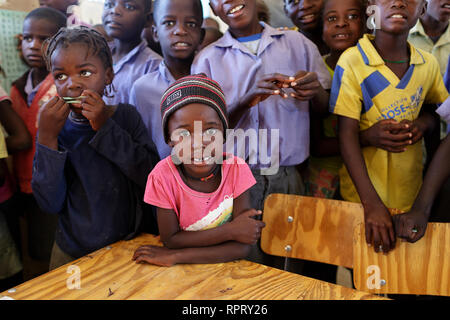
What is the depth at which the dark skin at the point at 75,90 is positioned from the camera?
1211 millimetres

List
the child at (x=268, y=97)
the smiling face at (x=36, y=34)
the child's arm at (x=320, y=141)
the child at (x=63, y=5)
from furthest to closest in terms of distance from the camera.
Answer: the child at (x=63, y=5) → the smiling face at (x=36, y=34) → the child's arm at (x=320, y=141) → the child at (x=268, y=97)

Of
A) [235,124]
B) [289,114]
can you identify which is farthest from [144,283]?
[289,114]

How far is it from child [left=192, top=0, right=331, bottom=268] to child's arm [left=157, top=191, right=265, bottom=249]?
0.49 metres

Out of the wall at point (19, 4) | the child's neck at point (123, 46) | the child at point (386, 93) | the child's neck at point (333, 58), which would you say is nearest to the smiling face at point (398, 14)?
the child at point (386, 93)

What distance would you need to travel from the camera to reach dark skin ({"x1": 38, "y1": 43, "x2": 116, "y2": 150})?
Answer: 1211 millimetres

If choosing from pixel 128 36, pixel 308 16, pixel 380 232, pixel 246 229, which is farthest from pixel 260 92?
pixel 128 36

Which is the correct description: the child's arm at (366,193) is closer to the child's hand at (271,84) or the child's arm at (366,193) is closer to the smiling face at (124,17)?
the child's hand at (271,84)

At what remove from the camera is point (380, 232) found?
123 centimetres

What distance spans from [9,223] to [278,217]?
62.8 inches

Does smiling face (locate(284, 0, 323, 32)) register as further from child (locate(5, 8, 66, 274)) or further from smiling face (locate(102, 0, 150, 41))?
child (locate(5, 8, 66, 274))

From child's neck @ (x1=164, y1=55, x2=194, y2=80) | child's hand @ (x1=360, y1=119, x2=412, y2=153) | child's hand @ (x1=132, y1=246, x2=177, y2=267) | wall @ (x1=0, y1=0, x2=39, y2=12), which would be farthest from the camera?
wall @ (x1=0, y1=0, x2=39, y2=12)

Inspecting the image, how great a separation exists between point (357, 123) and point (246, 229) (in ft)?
2.39

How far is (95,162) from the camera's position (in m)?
1.35

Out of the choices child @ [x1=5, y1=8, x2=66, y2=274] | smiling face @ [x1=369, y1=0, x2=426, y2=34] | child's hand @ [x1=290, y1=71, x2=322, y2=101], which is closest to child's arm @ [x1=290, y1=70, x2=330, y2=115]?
child's hand @ [x1=290, y1=71, x2=322, y2=101]
